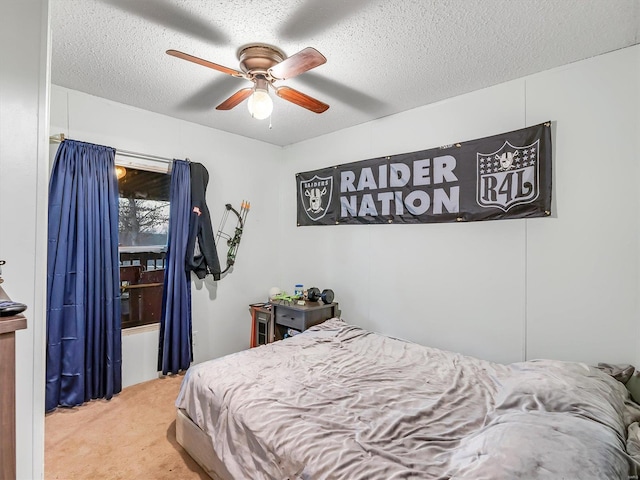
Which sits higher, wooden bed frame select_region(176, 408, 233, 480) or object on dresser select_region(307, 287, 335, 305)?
object on dresser select_region(307, 287, 335, 305)

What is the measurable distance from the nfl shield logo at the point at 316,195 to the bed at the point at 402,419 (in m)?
1.77

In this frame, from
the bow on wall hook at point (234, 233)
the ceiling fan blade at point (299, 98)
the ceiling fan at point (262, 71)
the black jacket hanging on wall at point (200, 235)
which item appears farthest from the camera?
the bow on wall hook at point (234, 233)

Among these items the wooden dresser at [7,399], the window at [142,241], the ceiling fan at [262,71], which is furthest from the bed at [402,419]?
the ceiling fan at [262,71]

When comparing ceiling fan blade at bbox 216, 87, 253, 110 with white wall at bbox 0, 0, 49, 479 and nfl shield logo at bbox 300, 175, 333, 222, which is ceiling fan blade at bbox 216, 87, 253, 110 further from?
nfl shield logo at bbox 300, 175, 333, 222

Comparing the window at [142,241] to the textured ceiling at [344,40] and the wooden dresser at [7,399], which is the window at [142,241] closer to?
the textured ceiling at [344,40]

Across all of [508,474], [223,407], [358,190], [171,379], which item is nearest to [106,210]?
[171,379]

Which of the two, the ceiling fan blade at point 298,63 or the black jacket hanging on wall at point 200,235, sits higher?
the ceiling fan blade at point 298,63

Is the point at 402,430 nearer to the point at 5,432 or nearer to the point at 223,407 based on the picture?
the point at 223,407

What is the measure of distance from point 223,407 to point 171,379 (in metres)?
1.65

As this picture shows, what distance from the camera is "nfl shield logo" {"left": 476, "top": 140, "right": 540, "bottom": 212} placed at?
2.23 m

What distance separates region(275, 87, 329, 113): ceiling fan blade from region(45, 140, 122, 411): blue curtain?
1.66 metres

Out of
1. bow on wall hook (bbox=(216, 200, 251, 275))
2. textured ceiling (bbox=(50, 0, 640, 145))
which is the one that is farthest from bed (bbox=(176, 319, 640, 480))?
textured ceiling (bbox=(50, 0, 640, 145))

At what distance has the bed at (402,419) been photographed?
3.67 feet

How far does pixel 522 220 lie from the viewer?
2328 mm
